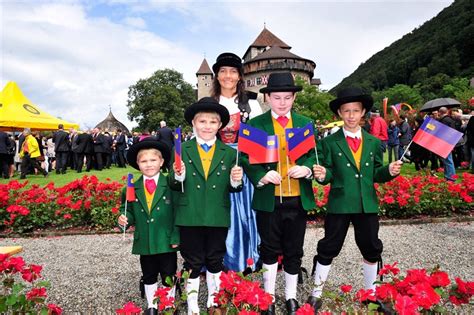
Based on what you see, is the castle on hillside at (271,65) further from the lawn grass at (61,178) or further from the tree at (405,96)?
the lawn grass at (61,178)

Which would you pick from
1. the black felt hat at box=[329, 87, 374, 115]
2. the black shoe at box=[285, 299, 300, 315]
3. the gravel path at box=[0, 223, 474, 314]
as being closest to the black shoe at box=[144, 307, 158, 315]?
the gravel path at box=[0, 223, 474, 314]

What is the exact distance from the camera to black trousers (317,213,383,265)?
9.70 feet

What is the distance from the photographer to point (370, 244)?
2.96 metres

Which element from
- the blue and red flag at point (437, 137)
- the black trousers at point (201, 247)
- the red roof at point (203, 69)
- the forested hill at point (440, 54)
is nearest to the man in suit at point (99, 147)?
the black trousers at point (201, 247)

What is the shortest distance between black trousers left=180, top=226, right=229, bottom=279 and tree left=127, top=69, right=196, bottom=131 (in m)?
53.7

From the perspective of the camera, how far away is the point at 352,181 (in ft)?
9.77

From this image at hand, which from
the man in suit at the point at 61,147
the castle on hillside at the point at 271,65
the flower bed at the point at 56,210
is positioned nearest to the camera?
the flower bed at the point at 56,210

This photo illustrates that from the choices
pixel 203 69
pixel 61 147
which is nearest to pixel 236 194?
pixel 61 147

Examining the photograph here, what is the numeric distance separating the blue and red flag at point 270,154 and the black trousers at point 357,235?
0.86 m

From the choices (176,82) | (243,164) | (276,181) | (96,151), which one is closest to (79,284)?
(243,164)

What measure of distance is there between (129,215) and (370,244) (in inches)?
86.7

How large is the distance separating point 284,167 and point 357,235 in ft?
3.04

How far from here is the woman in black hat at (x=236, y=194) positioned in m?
3.54

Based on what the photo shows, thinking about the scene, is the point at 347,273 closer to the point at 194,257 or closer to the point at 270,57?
the point at 194,257
